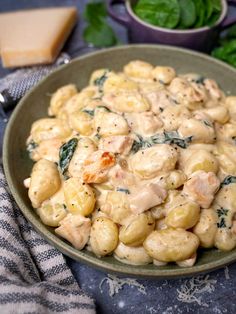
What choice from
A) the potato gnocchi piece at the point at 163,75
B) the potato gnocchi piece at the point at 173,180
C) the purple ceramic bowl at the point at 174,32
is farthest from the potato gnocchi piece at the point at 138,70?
the potato gnocchi piece at the point at 173,180

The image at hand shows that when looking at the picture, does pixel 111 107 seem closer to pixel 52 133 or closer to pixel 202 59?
pixel 52 133

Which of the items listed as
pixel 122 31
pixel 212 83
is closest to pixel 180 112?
pixel 212 83

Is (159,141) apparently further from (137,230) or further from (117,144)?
(137,230)

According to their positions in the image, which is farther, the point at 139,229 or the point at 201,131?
the point at 201,131

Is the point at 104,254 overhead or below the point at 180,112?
below

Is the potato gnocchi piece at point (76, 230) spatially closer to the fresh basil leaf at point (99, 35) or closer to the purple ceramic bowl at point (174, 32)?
the purple ceramic bowl at point (174, 32)

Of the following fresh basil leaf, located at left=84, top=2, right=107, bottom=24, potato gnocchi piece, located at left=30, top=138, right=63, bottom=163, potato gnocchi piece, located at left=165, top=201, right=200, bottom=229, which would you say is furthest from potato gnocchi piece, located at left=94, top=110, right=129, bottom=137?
fresh basil leaf, located at left=84, top=2, right=107, bottom=24

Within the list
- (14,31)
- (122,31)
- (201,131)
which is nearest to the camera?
(201,131)

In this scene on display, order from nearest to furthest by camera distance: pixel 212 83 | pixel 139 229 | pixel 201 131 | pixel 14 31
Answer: pixel 139 229 < pixel 201 131 < pixel 212 83 < pixel 14 31
